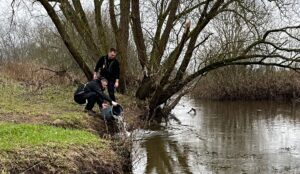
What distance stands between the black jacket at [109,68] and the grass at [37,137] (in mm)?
4833

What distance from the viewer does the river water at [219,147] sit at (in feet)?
37.1

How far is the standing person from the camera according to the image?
48.6 feet

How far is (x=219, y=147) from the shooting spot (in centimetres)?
1441

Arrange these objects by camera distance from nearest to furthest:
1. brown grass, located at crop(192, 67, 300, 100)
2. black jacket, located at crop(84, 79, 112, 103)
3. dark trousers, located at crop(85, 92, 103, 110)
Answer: black jacket, located at crop(84, 79, 112, 103), dark trousers, located at crop(85, 92, 103, 110), brown grass, located at crop(192, 67, 300, 100)

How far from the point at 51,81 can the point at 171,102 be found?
234 inches

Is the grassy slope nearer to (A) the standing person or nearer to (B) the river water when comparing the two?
(B) the river water

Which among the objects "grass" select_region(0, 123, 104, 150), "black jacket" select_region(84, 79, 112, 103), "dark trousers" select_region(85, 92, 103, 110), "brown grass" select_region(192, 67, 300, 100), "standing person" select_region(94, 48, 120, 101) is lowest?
"grass" select_region(0, 123, 104, 150)

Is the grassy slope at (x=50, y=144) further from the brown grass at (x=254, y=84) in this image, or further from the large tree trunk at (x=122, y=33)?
the brown grass at (x=254, y=84)

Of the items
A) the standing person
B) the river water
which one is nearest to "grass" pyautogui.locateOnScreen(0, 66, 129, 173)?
the river water

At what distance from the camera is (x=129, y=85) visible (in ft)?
75.3

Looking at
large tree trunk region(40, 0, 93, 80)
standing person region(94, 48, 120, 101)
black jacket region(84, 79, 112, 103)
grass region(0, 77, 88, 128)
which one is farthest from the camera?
large tree trunk region(40, 0, 93, 80)

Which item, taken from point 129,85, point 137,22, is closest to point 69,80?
point 129,85

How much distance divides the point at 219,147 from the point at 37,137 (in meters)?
7.03

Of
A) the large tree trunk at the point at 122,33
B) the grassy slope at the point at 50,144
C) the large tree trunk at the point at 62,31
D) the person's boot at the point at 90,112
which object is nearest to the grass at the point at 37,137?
the grassy slope at the point at 50,144
